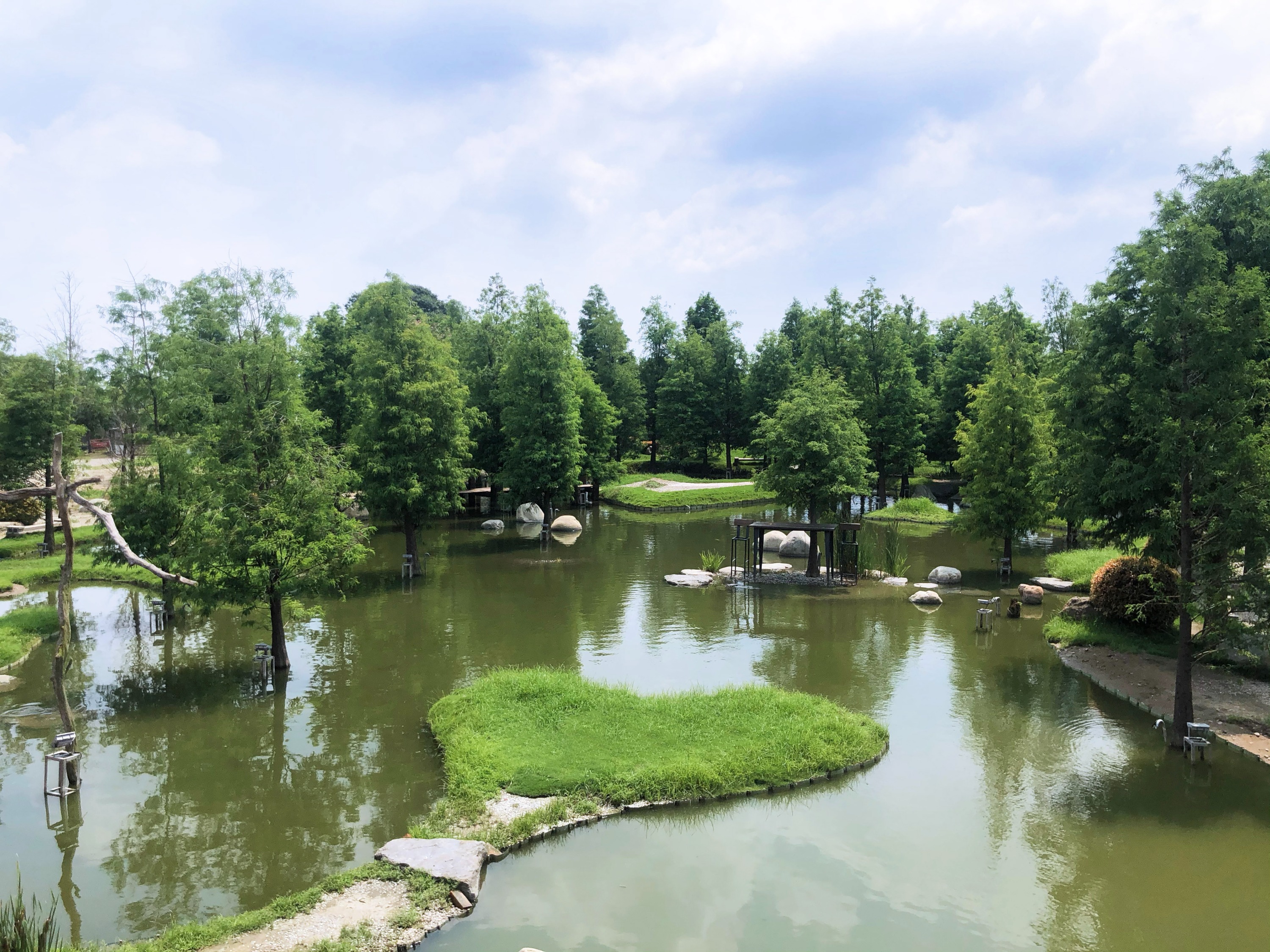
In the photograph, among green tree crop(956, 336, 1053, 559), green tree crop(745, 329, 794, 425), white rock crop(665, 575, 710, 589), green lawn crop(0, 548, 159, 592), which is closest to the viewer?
green lawn crop(0, 548, 159, 592)

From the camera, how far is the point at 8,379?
30719 millimetres

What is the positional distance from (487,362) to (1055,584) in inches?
1376

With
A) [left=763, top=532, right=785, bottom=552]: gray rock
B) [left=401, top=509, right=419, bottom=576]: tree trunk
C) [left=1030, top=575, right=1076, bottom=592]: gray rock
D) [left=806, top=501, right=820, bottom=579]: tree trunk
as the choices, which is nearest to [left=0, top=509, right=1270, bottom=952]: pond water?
[left=1030, top=575, right=1076, bottom=592]: gray rock

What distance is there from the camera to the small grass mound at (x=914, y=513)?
46062 millimetres

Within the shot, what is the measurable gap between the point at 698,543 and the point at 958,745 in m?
24.6

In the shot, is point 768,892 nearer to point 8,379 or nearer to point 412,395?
point 412,395

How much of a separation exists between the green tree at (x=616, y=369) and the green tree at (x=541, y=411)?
22.9m

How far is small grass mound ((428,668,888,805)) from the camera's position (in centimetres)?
1337

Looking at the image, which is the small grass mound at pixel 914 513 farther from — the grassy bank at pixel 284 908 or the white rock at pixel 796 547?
the grassy bank at pixel 284 908

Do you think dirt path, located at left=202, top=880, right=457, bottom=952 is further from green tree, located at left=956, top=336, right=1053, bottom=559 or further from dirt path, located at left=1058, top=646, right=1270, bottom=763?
green tree, located at left=956, top=336, right=1053, bottom=559

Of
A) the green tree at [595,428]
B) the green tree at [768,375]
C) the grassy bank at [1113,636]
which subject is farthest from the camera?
the green tree at [768,375]

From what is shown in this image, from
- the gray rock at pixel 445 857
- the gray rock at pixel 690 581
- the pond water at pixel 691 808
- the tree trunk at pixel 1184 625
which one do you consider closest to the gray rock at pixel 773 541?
the gray rock at pixel 690 581

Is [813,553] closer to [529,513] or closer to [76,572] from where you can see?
[529,513]

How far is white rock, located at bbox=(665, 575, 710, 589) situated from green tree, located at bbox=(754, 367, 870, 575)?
4114 mm
